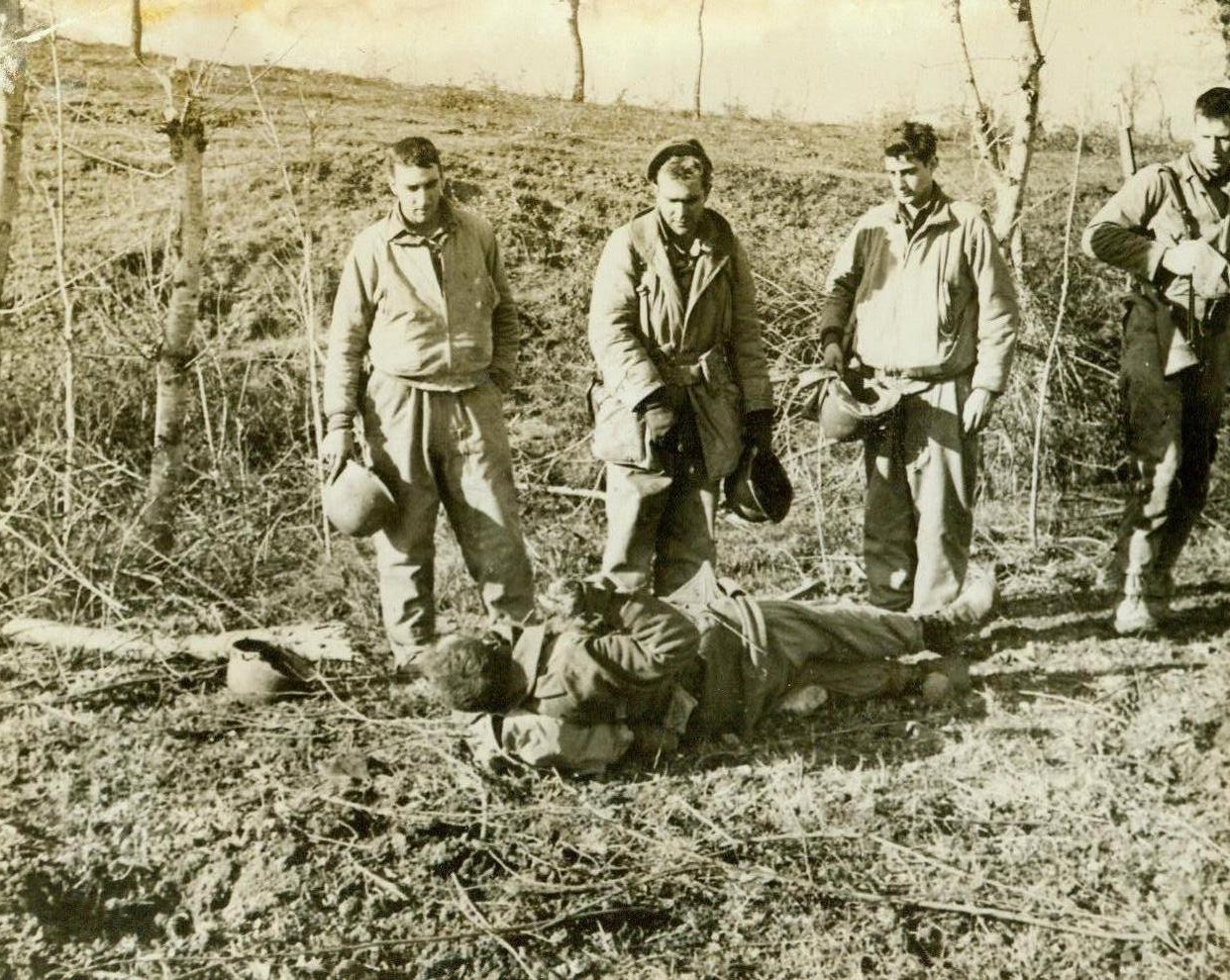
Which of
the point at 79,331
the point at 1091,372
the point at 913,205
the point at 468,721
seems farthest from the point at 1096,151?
the point at 468,721

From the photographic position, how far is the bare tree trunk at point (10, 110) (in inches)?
168

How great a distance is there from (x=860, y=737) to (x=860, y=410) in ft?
4.41

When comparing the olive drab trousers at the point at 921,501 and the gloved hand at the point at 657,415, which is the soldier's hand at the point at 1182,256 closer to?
the olive drab trousers at the point at 921,501

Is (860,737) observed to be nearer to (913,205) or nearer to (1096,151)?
(913,205)

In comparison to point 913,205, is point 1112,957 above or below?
below

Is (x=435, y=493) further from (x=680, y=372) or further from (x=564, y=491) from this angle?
(x=564, y=491)

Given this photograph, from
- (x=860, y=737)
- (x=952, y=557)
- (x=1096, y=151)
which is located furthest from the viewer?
(x=1096, y=151)

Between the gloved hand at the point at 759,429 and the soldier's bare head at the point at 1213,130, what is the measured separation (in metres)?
2.04

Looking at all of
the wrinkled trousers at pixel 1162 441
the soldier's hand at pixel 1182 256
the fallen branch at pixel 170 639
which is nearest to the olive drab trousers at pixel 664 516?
the fallen branch at pixel 170 639

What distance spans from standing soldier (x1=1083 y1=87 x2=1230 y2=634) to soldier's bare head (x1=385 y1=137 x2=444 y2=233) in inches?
110

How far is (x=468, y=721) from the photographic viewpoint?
418 centimetres

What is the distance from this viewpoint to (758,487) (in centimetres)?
456

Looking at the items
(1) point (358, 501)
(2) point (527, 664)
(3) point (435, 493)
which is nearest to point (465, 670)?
(2) point (527, 664)

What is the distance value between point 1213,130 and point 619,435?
2.69 meters
